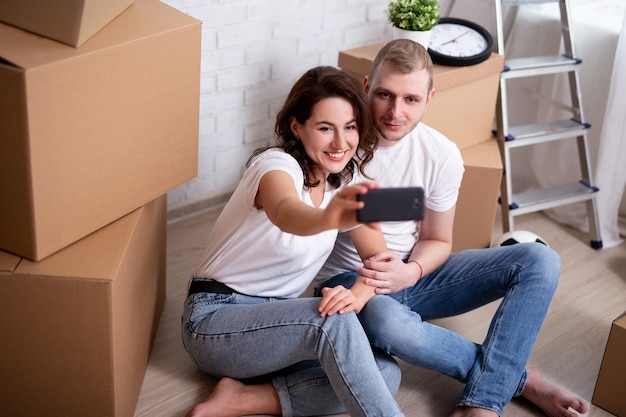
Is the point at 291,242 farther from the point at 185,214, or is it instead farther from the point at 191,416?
the point at 185,214

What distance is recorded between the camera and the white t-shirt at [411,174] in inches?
74.8

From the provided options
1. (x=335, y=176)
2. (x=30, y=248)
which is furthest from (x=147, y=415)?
(x=335, y=176)

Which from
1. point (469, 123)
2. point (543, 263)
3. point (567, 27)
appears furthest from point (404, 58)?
point (567, 27)

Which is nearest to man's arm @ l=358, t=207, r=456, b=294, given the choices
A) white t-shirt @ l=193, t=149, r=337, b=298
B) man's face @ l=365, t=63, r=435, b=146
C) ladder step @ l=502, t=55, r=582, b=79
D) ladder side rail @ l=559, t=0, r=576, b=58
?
white t-shirt @ l=193, t=149, r=337, b=298

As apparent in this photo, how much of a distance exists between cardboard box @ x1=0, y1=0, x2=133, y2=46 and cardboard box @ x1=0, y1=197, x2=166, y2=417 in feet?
1.32

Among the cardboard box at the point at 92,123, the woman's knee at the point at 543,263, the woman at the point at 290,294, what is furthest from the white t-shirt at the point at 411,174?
the cardboard box at the point at 92,123

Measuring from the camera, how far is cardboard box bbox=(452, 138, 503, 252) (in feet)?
7.96

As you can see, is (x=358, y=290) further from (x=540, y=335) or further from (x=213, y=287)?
(x=540, y=335)

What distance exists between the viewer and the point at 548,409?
1.89 meters

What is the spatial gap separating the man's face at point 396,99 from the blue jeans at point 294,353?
17.3 inches

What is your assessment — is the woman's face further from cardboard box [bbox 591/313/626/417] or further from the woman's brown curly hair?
cardboard box [bbox 591/313/626/417]

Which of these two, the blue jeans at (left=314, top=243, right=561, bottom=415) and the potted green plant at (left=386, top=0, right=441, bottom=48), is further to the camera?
the potted green plant at (left=386, top=0, right=441, bottom=48)

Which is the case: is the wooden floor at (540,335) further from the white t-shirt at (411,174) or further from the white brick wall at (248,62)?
the white t-shirt at (411,174)

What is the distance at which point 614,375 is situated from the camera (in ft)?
6.31
